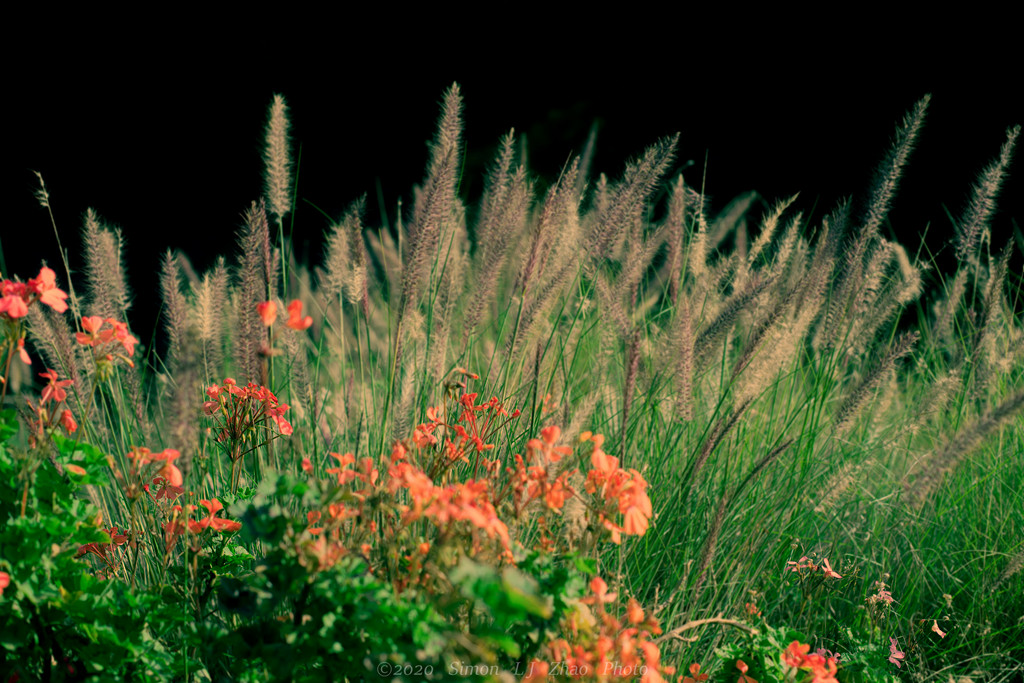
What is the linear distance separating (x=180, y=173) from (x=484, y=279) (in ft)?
13.3

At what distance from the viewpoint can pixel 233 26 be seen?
4.98 m

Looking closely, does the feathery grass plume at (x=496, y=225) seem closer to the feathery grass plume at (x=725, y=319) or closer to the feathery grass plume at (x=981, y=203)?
the feathery grass plume at (x=725, y=319)

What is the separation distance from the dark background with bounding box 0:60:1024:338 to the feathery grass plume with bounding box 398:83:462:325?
3.15 metres

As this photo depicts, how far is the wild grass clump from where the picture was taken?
0.95 meters

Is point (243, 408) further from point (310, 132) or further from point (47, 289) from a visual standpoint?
point (310, 132)

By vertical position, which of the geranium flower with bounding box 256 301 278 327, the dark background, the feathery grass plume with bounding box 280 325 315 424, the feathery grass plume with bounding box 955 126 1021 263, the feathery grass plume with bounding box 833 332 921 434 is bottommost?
the dark background

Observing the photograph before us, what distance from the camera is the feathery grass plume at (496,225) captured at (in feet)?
5.24

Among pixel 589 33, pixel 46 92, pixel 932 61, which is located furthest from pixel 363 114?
pixel 932 61

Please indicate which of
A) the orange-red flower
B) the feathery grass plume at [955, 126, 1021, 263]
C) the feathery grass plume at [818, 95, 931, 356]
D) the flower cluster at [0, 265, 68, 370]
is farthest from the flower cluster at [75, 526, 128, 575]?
the feathery grass plume at [955, 126, 1021, 263]

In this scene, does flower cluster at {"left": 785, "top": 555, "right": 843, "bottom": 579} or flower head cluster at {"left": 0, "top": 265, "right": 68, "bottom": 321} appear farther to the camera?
flower cluster at {"left": 785, "top": 555, "right": 843, "bottom": 579}

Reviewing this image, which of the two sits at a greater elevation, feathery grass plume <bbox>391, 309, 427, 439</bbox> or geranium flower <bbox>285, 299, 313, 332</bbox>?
geranium flower <bbox>285, 299, 313, 332</bbox>

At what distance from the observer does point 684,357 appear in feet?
4.94

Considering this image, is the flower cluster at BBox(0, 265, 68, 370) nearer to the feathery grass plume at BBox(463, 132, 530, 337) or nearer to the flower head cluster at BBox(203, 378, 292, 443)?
the flower head cluster at BBox(203, 378, 292, 443)

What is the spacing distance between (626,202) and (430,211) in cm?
43
